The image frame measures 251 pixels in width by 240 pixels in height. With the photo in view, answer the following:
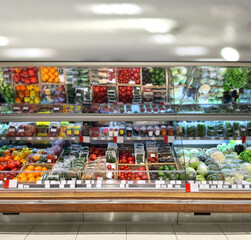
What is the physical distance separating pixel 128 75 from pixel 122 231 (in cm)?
Result: 226

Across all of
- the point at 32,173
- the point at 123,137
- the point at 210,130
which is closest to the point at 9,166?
the point at 32,173

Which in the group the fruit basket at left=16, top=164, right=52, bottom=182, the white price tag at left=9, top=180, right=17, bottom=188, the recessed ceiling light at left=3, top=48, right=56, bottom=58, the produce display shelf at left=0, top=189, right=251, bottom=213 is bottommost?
the produce display shelf at left=0, top=189, right=251, bottom=213

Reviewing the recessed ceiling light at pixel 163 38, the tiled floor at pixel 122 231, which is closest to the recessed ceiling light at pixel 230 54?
the recessed ceiling light at pixel 163 38

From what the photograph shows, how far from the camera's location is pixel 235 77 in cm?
379

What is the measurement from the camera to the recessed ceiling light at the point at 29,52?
267 centimetres

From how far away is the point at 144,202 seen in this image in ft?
10.5

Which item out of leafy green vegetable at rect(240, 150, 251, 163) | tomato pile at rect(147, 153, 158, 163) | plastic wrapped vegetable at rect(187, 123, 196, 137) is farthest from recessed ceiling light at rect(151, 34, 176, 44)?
leafy green vegetable at rect(240, 150, 251, 163)

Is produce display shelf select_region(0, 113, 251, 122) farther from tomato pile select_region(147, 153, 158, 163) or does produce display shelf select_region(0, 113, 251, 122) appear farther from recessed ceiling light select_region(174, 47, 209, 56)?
recessed ceiling light select_region(174, 47, 209, 56)

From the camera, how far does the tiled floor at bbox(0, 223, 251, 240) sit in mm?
3262

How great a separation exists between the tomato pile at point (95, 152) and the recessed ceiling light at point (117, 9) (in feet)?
7.16

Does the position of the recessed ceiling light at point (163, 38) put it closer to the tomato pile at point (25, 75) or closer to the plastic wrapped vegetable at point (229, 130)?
the plastic wrapped vegetable at point (229, 130)

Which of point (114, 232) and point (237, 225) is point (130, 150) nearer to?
point (114, 232)

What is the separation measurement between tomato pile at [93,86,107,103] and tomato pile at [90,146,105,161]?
0.78 meters

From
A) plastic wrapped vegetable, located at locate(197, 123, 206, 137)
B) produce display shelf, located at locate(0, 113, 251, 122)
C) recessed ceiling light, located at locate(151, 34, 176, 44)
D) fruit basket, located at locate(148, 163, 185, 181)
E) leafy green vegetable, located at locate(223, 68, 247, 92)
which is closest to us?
recessed ceiling light, located at locate(151, 34, 176, 44)
